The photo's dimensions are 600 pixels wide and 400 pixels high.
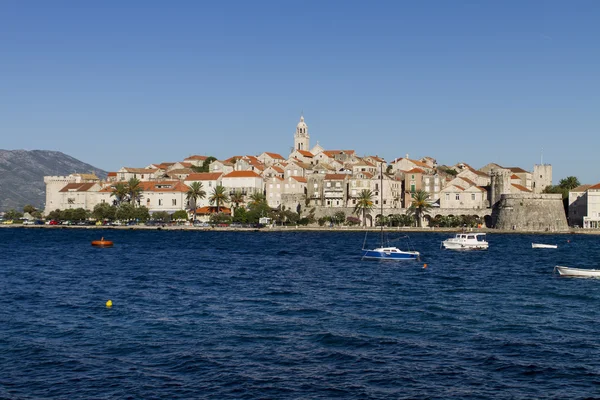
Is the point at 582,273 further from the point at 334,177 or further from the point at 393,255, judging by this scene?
the point at 334,177

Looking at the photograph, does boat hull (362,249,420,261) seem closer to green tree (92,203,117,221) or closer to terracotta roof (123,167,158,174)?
green tree (92,203,117,221)

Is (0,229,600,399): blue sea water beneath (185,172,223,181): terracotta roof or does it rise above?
beneath

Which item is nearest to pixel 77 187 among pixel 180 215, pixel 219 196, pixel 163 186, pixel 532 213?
pixel 163 186

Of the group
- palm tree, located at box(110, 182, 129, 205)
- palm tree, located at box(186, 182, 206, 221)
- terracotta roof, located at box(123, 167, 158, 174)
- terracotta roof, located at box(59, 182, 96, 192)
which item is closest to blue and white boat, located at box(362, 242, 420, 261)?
palm tree, located at box(186, 182, 206, 221)

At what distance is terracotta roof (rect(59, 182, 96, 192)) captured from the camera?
113 meters

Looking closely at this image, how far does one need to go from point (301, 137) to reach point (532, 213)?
57.8 meters

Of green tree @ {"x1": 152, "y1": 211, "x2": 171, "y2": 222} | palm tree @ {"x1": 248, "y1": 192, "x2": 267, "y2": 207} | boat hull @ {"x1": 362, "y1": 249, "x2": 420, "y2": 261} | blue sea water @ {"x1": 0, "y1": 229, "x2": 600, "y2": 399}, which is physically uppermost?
palm tree @ {"x1": 248, "y1": 192, "x2": 267, "y2": 207}

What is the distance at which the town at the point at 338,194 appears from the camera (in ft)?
305

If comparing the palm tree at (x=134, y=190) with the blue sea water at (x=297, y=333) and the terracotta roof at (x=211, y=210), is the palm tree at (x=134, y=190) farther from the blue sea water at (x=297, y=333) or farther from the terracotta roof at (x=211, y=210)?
the blue sea water at (x=297, y=333)

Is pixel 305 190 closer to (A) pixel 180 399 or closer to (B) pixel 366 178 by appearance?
(B) pixel 366 178

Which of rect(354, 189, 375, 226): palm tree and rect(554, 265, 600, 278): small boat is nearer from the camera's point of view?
rect(554, 265, 600, 278): small boat

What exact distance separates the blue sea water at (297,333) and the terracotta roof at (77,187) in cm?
7247

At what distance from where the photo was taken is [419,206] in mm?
94438

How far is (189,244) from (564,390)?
54.0 m
